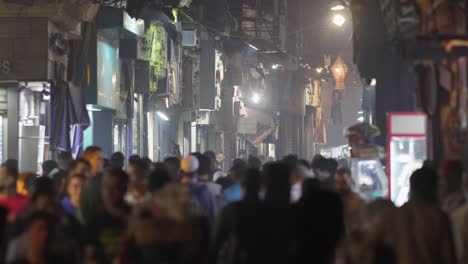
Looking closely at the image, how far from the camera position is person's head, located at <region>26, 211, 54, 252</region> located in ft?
27.7

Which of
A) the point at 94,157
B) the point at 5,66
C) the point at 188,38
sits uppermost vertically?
the point at 188,38

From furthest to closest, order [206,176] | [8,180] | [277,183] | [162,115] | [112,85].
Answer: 1. [162,115]
2. [112,85]
3. [206,176]
4. [8,180]
5. [277,183]

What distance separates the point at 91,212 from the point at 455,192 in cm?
342

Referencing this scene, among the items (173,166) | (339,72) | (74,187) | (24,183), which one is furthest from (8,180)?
(339,72)

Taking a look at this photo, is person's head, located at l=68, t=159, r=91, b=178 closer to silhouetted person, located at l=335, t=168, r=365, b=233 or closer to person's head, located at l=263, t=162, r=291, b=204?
silhouetted person, located at l=335, t=168, r=365, b=233

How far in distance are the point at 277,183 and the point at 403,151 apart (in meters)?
8.14

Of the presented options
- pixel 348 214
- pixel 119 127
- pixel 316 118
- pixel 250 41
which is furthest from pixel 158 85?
pixel 316 118

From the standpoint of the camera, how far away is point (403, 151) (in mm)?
16453

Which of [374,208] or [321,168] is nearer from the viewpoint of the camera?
[374,208]

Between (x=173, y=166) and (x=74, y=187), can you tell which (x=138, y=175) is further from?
(x=173, y=166)

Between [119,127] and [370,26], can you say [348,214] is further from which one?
[119,127]

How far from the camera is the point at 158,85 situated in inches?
1346

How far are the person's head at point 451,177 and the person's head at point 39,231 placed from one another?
12.5 ft

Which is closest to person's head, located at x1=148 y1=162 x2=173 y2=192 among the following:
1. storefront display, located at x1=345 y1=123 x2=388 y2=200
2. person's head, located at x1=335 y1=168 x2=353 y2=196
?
person's head, located at x1=335 y1=168 x2=353 y2=196
